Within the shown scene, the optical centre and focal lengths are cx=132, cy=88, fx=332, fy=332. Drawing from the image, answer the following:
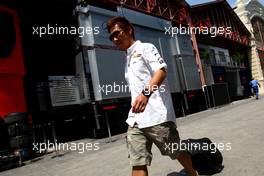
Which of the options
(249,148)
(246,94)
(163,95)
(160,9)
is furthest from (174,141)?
(246,94)

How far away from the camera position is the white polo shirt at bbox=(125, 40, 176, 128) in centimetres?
294

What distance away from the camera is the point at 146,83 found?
302 cm

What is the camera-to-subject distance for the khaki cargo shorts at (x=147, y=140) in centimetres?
293

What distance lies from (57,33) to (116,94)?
3023mm

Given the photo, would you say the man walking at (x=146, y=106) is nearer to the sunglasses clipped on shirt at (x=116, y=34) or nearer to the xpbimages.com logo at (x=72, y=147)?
the sunglasses clipped on shirt at (x=116, y=34)

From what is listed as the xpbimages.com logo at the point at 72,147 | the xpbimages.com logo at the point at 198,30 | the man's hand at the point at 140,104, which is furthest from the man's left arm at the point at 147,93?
the xpbimages.com logo at the point at 198,30

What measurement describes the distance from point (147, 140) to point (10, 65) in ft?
20.5

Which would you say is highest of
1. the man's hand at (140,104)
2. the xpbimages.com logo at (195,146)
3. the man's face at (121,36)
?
the man's face at (121,36)

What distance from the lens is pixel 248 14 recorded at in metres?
37.4

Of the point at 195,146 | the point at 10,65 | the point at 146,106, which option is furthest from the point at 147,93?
the point at 10,65

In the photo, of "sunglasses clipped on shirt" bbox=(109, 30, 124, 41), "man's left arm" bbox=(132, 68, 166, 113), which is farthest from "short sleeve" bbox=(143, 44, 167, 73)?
"sunglasses clipped on shirt" bbox=(109, 30, 124, 41)

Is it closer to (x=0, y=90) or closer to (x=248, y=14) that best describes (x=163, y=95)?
(x=0, y=90)

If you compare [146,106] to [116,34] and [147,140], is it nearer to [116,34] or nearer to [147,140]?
[147,140]

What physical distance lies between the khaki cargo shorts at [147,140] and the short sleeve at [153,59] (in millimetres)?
514
